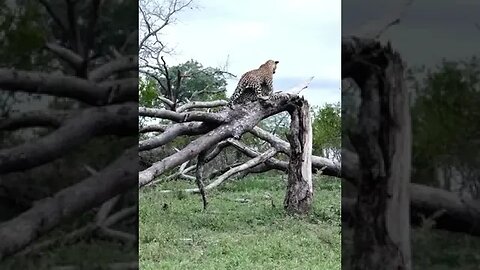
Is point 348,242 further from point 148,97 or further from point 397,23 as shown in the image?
point 148,97

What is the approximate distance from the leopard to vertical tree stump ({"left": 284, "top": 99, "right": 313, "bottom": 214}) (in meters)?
0.27

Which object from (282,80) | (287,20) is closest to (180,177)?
(282,80)

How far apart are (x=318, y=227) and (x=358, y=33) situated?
226 cm

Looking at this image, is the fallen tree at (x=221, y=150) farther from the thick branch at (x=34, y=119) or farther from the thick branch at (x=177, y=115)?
the thick branch at (x=34, y=119)

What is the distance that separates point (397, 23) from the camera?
2.01m

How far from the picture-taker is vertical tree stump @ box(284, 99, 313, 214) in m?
4.20

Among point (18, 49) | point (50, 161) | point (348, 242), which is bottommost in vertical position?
point (348, 242)

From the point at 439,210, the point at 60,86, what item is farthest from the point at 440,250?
the point at 60,86

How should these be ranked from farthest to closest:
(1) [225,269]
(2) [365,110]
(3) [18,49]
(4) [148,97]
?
(4) [148,97], (1) [225,269], (2) [365,110], (3) [18,49]

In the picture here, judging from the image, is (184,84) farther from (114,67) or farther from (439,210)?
(439,210)

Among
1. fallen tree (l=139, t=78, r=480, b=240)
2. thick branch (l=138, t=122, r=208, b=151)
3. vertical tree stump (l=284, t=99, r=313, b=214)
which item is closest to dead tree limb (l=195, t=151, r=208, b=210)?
fallen tree (l=139, t=78, r=480, b=240)

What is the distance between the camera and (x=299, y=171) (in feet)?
13.9

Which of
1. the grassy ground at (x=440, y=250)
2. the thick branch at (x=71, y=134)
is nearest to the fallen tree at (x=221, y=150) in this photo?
the thick branch at (x=71, y=134)

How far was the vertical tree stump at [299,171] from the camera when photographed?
4199 millimetres
